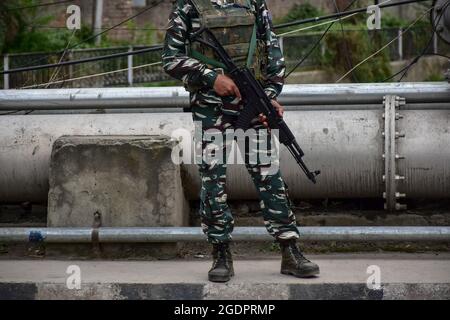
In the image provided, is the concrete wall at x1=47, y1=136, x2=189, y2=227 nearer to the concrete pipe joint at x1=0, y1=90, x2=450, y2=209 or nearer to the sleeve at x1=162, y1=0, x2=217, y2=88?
the concrete pipe joint at x1=0, y1=90, x2=450, y2=209

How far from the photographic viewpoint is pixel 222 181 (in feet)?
18.0

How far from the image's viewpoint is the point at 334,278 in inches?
219

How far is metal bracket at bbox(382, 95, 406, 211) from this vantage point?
6598 millimetres

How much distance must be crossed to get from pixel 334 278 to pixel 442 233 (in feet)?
3.02

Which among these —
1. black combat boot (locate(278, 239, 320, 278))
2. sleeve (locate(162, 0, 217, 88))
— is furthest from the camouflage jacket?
black combat boot (locate(278, 239, 320, 278))

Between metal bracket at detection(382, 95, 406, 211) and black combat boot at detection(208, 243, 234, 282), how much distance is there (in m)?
1.51

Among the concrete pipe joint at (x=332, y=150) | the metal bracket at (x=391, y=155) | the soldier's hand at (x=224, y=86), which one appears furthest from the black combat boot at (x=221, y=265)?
the metal bracket at (x=391, y=155)

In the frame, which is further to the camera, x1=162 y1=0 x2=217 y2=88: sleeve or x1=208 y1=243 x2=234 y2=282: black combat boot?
x1=208 y1=243 x2=234 y2=282: black combat boot

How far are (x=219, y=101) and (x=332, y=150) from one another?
57.5 inches

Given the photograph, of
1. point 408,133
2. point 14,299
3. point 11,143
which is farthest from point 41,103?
point 408,133

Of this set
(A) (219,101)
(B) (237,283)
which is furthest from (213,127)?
(B) (237,283)

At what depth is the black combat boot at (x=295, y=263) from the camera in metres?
5.52

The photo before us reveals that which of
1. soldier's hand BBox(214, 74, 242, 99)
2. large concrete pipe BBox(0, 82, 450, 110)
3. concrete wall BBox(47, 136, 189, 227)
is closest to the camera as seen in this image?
soldier's hand BBox(214, 74, 242, 99)

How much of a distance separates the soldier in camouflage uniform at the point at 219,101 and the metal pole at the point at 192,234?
24.5 inches
